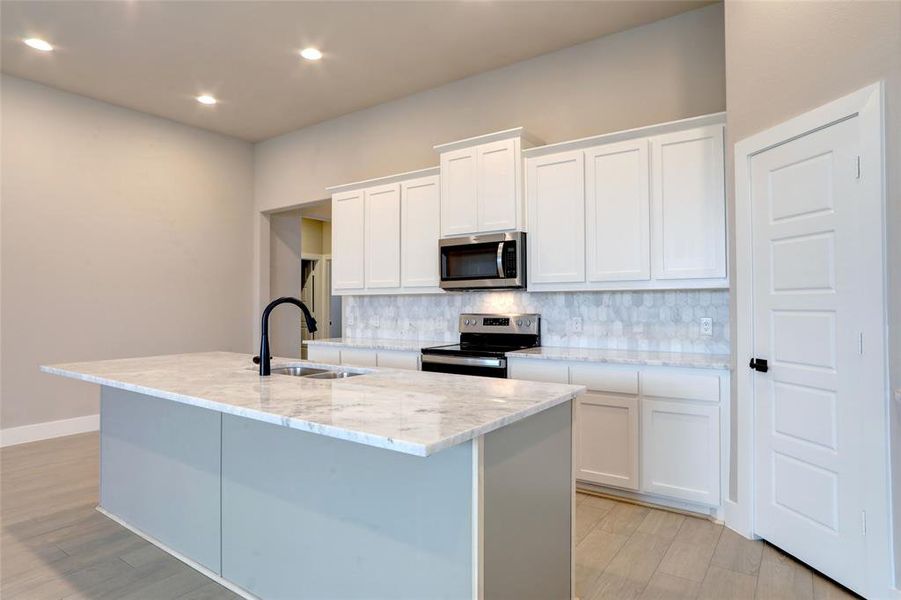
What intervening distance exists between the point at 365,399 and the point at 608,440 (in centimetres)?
191

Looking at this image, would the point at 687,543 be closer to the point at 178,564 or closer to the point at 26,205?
the point at 178,564

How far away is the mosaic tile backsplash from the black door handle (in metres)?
0.62

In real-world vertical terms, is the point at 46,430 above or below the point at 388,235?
below

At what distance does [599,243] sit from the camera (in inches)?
137

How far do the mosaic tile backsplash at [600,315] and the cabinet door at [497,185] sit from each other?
0.66 m

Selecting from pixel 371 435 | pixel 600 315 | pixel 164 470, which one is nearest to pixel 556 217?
pixel 600 315

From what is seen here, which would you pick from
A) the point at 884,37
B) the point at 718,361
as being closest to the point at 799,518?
the point at 718,361

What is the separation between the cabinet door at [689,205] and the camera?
3.06 m

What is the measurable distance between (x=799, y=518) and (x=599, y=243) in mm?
1856

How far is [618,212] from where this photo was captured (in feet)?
11.1

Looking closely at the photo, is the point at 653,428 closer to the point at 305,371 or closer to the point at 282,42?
the point at 305,371

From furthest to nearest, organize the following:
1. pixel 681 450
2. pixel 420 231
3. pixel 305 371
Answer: pixel 420 231 → pixel 681 450 → pixel 305 371

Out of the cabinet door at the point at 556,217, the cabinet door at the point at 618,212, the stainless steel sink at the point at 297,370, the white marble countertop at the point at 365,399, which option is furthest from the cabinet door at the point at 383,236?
the white marble countertop at the point at 365,399

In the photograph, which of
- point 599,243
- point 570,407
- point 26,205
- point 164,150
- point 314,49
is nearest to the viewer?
point 570,407
